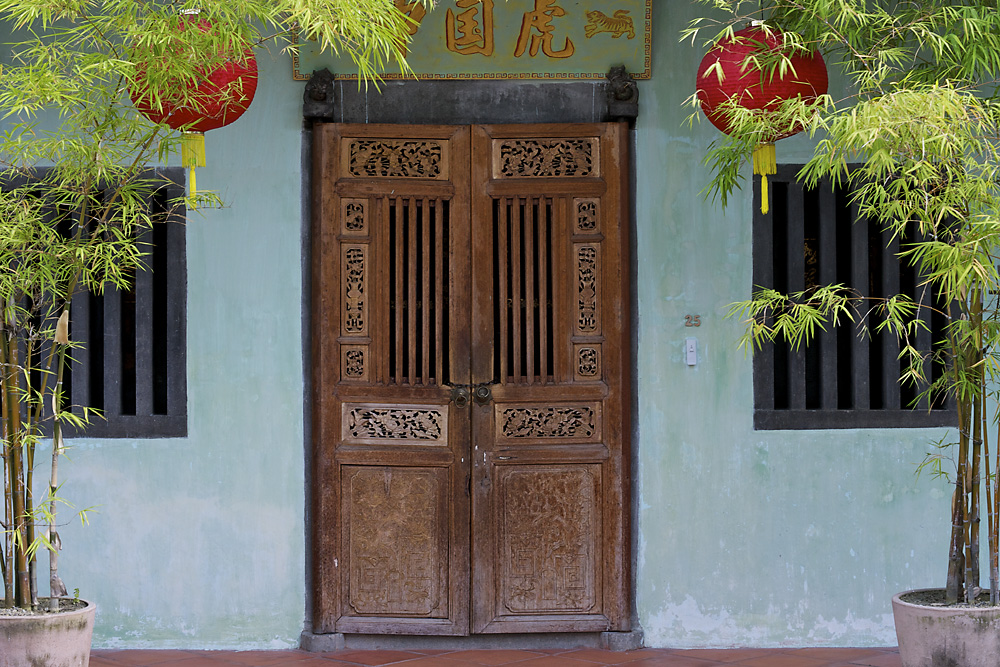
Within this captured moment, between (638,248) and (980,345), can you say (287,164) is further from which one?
(980,345)

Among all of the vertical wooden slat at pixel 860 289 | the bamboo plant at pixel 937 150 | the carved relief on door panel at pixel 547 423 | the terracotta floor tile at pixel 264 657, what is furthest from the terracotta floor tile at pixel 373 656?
the vertical wooden slat at pixel 860 289

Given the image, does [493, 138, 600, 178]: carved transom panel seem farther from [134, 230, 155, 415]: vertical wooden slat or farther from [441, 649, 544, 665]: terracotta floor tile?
[441, 649, 544, 665]: terracotta floor tile

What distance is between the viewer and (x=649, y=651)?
4.47 metres

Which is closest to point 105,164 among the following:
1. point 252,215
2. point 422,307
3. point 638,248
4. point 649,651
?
point 252,215

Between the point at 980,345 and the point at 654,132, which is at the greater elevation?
the point at 654,132

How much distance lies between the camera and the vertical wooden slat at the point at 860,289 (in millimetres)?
4566

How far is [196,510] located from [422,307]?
53.1 inches

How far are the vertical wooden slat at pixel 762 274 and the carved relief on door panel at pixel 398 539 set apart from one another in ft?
4.83

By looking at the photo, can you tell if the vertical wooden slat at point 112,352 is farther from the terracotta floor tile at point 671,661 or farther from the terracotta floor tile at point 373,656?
the terracotta floor tile at point 671,661

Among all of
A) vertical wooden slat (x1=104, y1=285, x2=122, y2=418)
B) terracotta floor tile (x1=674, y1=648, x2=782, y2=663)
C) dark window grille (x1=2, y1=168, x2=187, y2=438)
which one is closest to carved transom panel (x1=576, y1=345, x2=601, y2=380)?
terracotta floor tile (x1=674, y1=648, x2=782, y2=663)

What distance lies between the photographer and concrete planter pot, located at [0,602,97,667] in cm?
325

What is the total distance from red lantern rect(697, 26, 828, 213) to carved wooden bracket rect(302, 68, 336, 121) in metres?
1.71

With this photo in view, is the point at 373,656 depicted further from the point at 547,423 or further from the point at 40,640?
the point at 40,640

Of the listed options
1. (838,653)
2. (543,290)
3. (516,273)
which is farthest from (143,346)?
(838,653)
